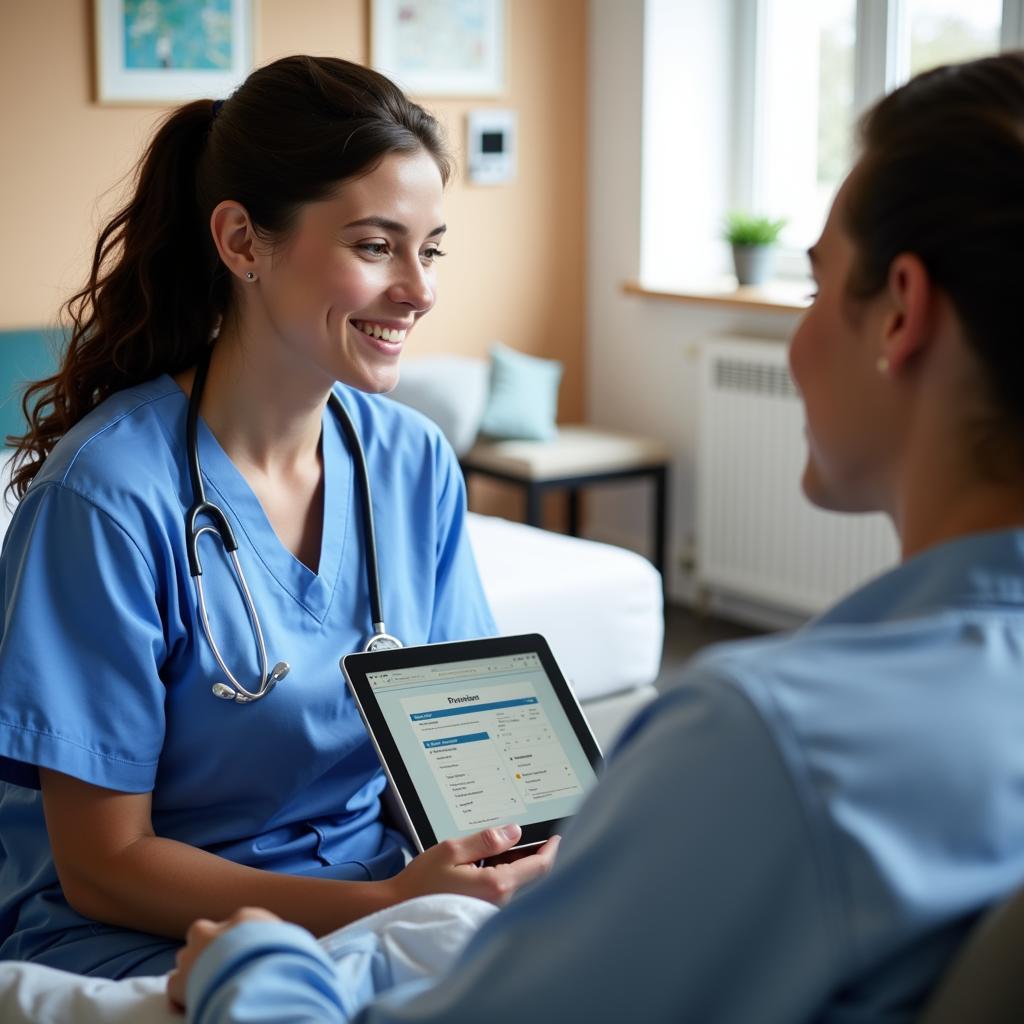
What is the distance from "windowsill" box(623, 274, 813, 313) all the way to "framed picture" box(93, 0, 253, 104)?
4.07 feet

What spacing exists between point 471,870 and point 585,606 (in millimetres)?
1233

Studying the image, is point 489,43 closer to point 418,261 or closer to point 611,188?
point 611,188

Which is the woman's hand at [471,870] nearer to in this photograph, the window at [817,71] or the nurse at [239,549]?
the nurse at [239,549]

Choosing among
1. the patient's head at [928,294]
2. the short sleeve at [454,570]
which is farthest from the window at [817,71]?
the patient's head at [928,294]

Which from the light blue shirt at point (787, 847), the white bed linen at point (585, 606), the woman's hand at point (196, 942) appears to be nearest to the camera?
the light blue shirt at point (787, 847)

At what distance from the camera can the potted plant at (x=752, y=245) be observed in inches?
148

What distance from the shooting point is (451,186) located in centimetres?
399

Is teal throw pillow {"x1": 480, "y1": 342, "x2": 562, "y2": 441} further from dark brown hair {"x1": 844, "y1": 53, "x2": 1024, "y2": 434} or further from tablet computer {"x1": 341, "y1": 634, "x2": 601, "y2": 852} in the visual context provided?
dark brown hair {"x1": 844, "y1": 53, "x2": 1024, "y2": 434}

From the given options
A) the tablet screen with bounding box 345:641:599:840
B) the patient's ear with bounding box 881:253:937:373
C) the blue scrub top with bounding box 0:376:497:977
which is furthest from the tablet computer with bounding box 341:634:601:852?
the patient's ear with bounding box 881:253:937:373

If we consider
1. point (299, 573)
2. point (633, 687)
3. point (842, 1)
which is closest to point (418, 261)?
point (299, 573)

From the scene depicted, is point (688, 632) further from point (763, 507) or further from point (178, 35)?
point (178, 35)

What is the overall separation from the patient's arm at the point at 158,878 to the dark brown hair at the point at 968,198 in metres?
0.63

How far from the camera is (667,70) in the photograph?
4.00 metres

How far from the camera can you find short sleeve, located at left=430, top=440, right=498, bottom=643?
150 cm
